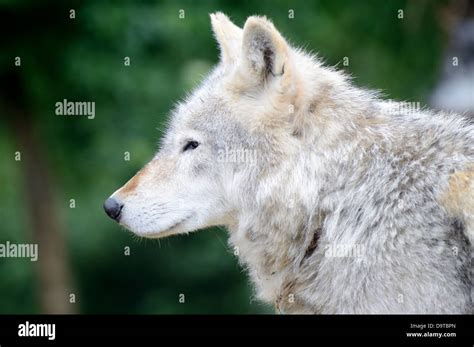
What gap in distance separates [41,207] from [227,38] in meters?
9.15

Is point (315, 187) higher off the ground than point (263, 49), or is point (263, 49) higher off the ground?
point (263, 49)

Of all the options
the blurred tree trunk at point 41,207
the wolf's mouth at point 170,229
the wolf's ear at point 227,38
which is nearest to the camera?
the wolf's mouth at point 170,229

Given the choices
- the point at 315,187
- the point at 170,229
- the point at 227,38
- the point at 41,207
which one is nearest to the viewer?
the point at 315,187

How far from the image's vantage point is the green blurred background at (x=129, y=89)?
41.3ft

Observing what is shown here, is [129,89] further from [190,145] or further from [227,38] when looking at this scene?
[190,145]

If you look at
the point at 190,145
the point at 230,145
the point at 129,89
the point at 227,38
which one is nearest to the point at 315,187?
the point at 230,145

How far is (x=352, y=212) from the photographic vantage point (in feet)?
17.7

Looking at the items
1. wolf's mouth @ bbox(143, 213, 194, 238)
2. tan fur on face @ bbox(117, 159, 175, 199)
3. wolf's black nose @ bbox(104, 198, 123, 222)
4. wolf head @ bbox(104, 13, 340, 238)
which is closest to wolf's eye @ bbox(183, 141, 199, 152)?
wolf head @ bbox(104, 13, 340, 238)

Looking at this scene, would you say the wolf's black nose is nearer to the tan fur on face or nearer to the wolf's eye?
the tan fur on face

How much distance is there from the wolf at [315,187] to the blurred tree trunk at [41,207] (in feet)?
30.1

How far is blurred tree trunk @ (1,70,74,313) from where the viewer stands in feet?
48.6

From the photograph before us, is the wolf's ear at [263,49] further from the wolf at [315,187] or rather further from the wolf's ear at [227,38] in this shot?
the wolf's ear at [227,38]

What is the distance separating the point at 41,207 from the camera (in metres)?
14.9

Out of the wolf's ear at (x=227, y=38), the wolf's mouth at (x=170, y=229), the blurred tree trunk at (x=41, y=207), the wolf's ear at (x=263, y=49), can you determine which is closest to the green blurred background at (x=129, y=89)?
the blurred tree trunk at (x=41, y=207)
